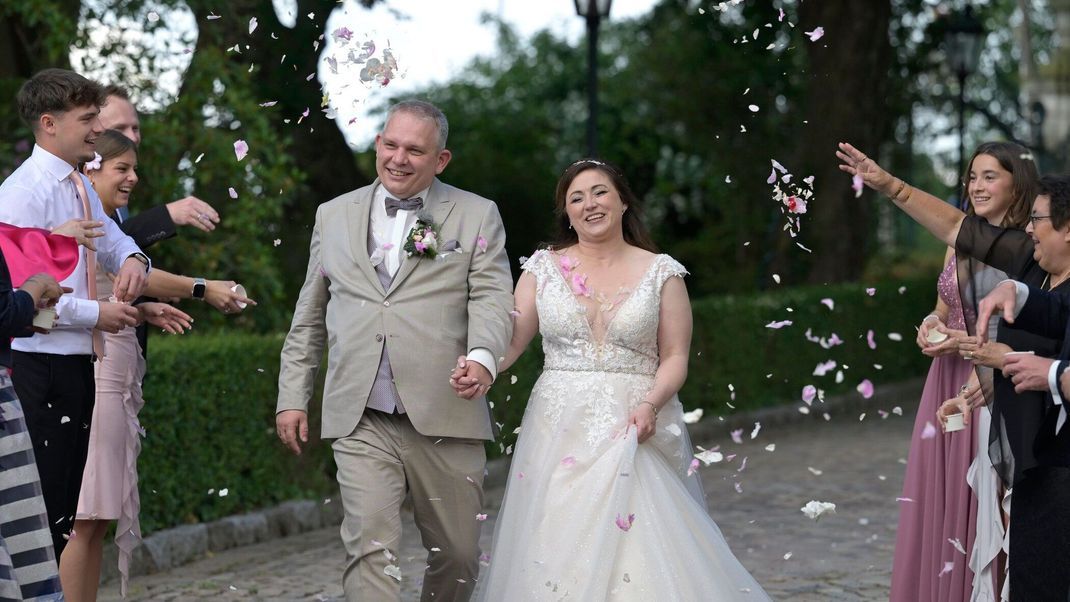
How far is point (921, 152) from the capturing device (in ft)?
164

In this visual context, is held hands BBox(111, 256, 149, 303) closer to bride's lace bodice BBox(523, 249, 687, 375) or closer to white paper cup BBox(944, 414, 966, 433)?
bride's lace bodice BBox(523, 249, 687, 375)

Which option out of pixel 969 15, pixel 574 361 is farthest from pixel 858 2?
pixel 574 361

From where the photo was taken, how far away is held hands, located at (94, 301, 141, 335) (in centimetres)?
514

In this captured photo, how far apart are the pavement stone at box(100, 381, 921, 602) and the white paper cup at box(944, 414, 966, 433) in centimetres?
151

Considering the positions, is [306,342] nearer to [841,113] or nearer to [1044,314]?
[1044,314]

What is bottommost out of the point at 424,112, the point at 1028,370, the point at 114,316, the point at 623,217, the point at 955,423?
the point at 955,423

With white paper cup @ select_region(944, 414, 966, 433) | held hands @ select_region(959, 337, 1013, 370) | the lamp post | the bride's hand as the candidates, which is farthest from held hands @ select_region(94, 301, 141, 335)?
the lamp post

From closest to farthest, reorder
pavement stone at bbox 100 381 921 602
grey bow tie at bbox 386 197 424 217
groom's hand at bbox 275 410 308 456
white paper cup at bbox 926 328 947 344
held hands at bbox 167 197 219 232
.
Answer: white paper cup at bbox 926 328 947 344
groom's hand at bbox 275 410 308 456
grey bow tie at bbox 386 197 424 217
held hands at bbox 167 197 219 232
pavement stone at bbox 100 381 921 602

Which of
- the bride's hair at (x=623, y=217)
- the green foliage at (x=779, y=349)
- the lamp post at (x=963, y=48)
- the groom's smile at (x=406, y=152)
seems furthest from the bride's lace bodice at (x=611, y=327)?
the lamp post at (x=963, y=48)

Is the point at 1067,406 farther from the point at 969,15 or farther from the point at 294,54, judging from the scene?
the point at 969,15

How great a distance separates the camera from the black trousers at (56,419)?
5266 millimetres

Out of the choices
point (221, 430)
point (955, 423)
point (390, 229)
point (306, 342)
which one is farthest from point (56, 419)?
point (221, 430)

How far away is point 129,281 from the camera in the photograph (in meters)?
5.45

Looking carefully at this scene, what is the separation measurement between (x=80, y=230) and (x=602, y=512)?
210cm
